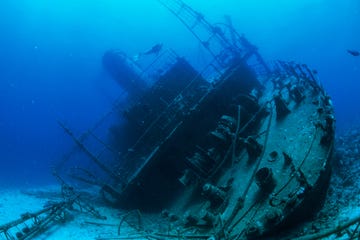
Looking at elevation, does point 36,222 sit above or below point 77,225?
above

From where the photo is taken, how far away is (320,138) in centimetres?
625

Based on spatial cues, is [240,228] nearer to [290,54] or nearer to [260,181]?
[260,181]

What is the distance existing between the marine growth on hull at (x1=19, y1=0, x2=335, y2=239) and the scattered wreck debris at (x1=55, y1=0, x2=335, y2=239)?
3 centimetres

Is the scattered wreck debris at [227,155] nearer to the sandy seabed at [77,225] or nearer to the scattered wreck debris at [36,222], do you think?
the sandy seabed at [77,225]

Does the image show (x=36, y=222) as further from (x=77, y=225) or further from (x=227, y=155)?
(x=227, y=155)

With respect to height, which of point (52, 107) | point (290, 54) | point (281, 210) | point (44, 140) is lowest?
point (281, 210)

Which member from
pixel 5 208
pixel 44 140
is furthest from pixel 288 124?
pixel 44 140

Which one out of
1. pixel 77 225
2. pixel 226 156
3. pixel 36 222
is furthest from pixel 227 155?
pixel 36 222

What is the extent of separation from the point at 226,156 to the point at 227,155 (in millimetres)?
157

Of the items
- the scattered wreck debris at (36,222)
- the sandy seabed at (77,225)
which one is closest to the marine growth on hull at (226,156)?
the sandy seabed at (77,225)

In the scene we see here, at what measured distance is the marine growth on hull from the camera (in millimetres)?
5602

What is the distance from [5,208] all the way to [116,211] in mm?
4536

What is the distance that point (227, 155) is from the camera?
8281 mm

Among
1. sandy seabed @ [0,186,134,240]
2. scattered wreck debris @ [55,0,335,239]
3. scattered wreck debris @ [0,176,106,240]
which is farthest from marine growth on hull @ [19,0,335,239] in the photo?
scattered wreck debris @ [0,176,106,240]
